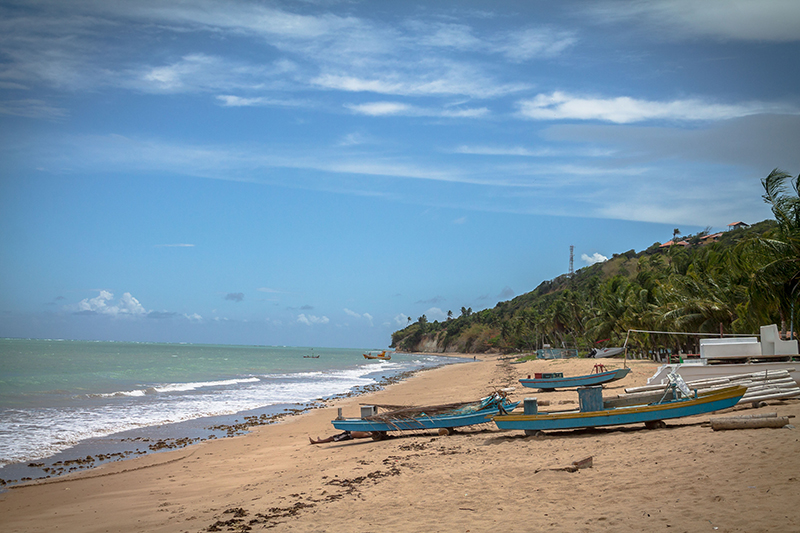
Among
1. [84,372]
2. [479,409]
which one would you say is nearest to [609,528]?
[479,409]

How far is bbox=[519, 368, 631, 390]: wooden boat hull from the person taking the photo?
22.9m

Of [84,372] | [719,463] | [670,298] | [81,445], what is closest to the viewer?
[719,463]

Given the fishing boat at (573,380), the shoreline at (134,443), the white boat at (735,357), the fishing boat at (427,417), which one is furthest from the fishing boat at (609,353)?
the fishing boat at (427,417)

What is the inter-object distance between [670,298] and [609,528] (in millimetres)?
37132

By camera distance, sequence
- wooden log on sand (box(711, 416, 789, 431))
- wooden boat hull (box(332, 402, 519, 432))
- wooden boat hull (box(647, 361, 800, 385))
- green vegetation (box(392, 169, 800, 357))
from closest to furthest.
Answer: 1. wooden log on sand (box(711, 416, 789, 431))
2. wooden boat hull (box(332, 402, 519, 432))
3. wooden boat hull (box(647, 361, 800, 385))
4. green vegetation (box(392, 169, 800, 357))

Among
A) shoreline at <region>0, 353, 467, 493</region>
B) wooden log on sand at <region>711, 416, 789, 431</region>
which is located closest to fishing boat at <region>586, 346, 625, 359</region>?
shoreline at <region>0, 353, 467, 493</region>

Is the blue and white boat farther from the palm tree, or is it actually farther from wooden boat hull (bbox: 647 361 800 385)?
the palm tree

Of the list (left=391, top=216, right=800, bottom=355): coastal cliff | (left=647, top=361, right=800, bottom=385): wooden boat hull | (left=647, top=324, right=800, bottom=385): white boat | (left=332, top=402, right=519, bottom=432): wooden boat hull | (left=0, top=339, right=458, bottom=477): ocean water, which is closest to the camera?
(left=332, top=402, right=519, bottom=432): wooden boat hull

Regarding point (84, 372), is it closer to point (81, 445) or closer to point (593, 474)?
point (81, 445)

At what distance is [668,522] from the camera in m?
5.72

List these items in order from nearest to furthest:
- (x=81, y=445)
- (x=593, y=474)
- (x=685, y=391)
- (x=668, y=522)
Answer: (x=668, y=522) < (x=593, y=474) < (x=685, y=391) < (x=81, y=445)

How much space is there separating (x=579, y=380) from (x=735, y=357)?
8748 mm

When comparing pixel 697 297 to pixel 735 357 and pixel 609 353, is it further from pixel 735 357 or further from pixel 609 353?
pixel 735 357

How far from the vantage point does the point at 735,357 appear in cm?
1509
